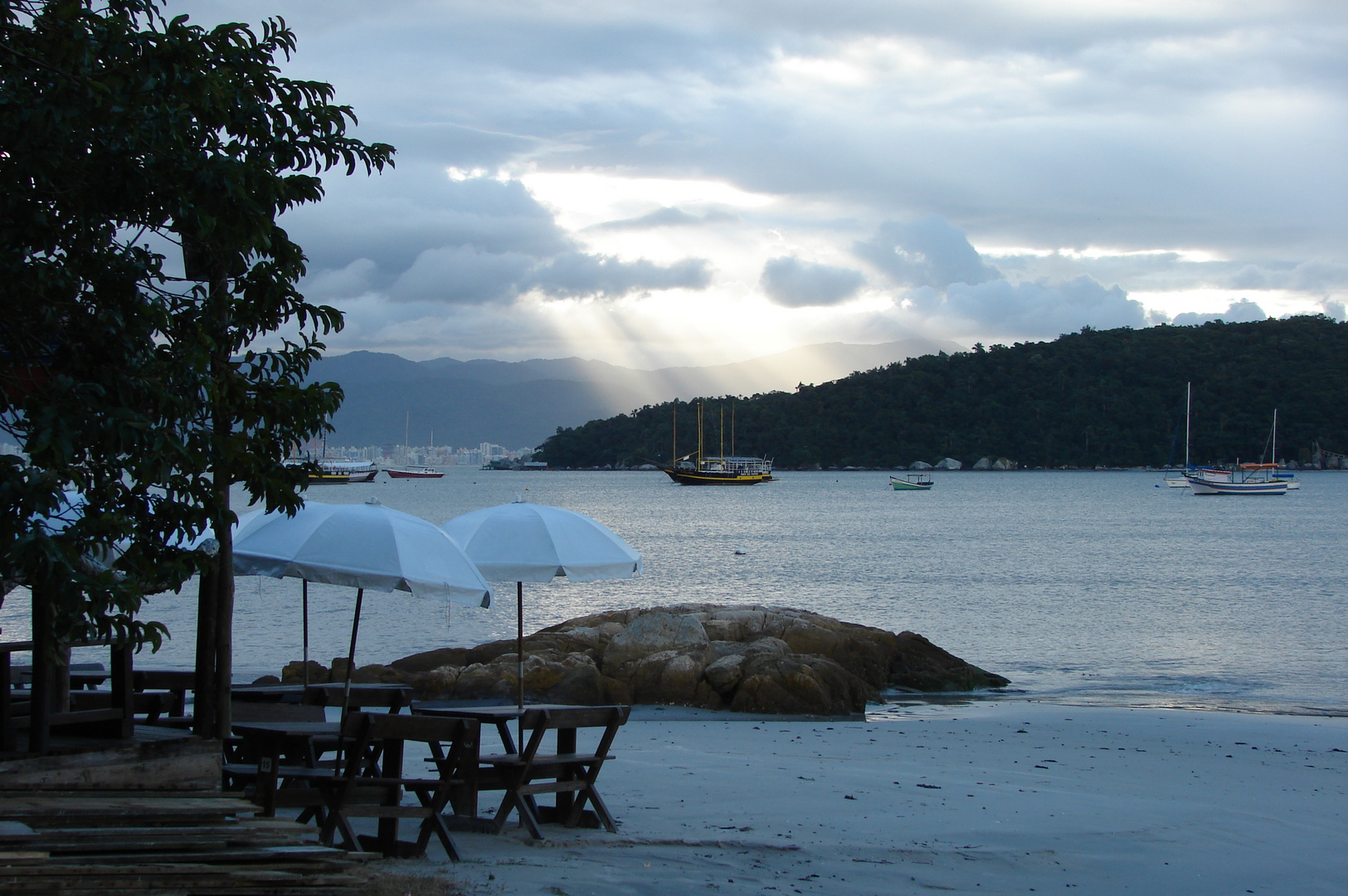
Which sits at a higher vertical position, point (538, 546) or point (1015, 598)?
point (538, 546)

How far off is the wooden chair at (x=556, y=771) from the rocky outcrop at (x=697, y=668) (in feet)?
19.4

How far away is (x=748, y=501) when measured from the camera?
328 feet

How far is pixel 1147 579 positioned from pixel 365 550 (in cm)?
3511

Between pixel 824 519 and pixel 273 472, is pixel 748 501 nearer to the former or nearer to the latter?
pixel 824 519

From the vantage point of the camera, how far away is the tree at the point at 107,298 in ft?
12.8

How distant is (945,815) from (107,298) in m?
6.62

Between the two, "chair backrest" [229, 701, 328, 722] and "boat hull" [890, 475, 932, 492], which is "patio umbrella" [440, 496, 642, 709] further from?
"boat hull" [890, 475, 932, 492]

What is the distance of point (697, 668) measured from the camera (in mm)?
14320

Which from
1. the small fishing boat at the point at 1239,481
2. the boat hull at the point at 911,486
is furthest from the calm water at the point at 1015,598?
the boat hull at the point at 911,486

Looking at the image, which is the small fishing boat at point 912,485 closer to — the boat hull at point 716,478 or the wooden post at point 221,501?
the boat hull at point 716,478

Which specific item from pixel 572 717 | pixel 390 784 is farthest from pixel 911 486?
pixel 390 784

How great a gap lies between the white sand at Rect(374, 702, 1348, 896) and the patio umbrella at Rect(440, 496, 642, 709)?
5.53 ft

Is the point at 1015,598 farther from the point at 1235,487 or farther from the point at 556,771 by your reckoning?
Answer: the point at 1235,487

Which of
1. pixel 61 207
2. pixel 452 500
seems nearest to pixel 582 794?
pixel 61 207
